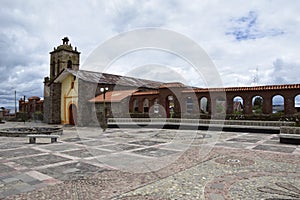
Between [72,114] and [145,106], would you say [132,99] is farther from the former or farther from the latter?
[72,114]

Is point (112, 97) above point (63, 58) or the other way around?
the other way around

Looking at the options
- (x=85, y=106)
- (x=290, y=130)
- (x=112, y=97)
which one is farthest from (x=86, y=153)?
(x=85, y=106)

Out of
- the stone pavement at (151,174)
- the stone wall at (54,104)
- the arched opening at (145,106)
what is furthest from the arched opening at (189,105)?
the stone wall at (54,104)

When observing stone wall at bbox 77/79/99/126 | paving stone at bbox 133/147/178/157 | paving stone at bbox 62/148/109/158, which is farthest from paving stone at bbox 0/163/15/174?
stone wall at bbox 77/79/99/126

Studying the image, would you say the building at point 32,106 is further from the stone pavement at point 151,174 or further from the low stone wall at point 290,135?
the low stone wall at point 290,135

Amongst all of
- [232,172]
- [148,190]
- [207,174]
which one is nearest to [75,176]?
[148,190]

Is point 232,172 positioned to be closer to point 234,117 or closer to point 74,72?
point 234,117

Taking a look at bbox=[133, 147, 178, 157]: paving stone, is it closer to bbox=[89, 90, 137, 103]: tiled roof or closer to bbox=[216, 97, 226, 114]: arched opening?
bbox=[216, 97, 226, 114]: arched opening

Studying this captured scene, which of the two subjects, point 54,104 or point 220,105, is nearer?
point 220,105

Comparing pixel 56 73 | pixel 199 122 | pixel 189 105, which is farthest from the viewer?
pixel 56 73

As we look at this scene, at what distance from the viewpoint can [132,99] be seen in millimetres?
23781

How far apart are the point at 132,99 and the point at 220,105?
8983mm

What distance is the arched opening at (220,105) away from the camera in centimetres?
1845

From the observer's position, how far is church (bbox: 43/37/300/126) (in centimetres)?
1683
